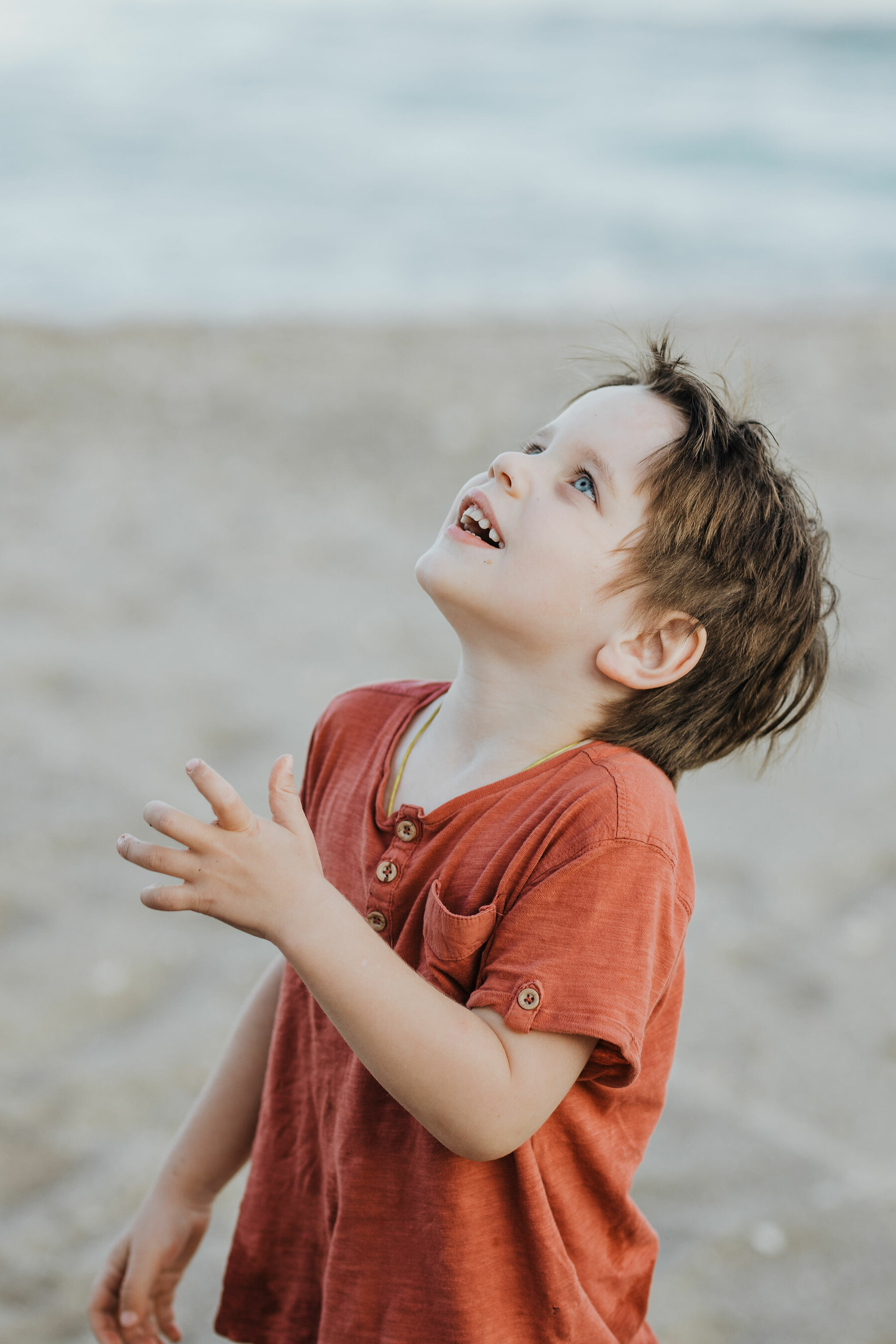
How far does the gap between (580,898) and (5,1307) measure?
145cm

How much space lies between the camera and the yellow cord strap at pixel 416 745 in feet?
3.84

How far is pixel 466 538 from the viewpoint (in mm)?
1171

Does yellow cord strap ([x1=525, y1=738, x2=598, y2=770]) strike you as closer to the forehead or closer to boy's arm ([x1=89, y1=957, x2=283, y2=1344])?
the forehead

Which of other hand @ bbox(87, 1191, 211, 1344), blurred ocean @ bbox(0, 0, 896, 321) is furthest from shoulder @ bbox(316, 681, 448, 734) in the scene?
blurred ocean @ bbox(0, 0, 896, 321)

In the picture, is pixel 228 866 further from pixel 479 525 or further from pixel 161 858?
pixel 479 525

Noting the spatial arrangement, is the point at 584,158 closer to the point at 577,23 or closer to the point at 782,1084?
the point at 577,23

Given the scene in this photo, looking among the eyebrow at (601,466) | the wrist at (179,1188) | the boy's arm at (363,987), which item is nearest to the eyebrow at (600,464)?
the eyebrow at (601,466)

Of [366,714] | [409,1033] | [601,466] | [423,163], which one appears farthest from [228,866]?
[423,163]

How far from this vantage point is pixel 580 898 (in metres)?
1.03

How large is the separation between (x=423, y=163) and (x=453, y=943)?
588 inches

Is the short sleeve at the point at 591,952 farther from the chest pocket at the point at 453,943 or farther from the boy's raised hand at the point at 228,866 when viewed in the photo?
the boy's raised hand at the point at 228,866

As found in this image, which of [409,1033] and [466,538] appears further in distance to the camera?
[466,538]

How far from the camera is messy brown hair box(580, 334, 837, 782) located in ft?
3.86

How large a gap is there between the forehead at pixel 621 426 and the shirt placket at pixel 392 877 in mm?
398
